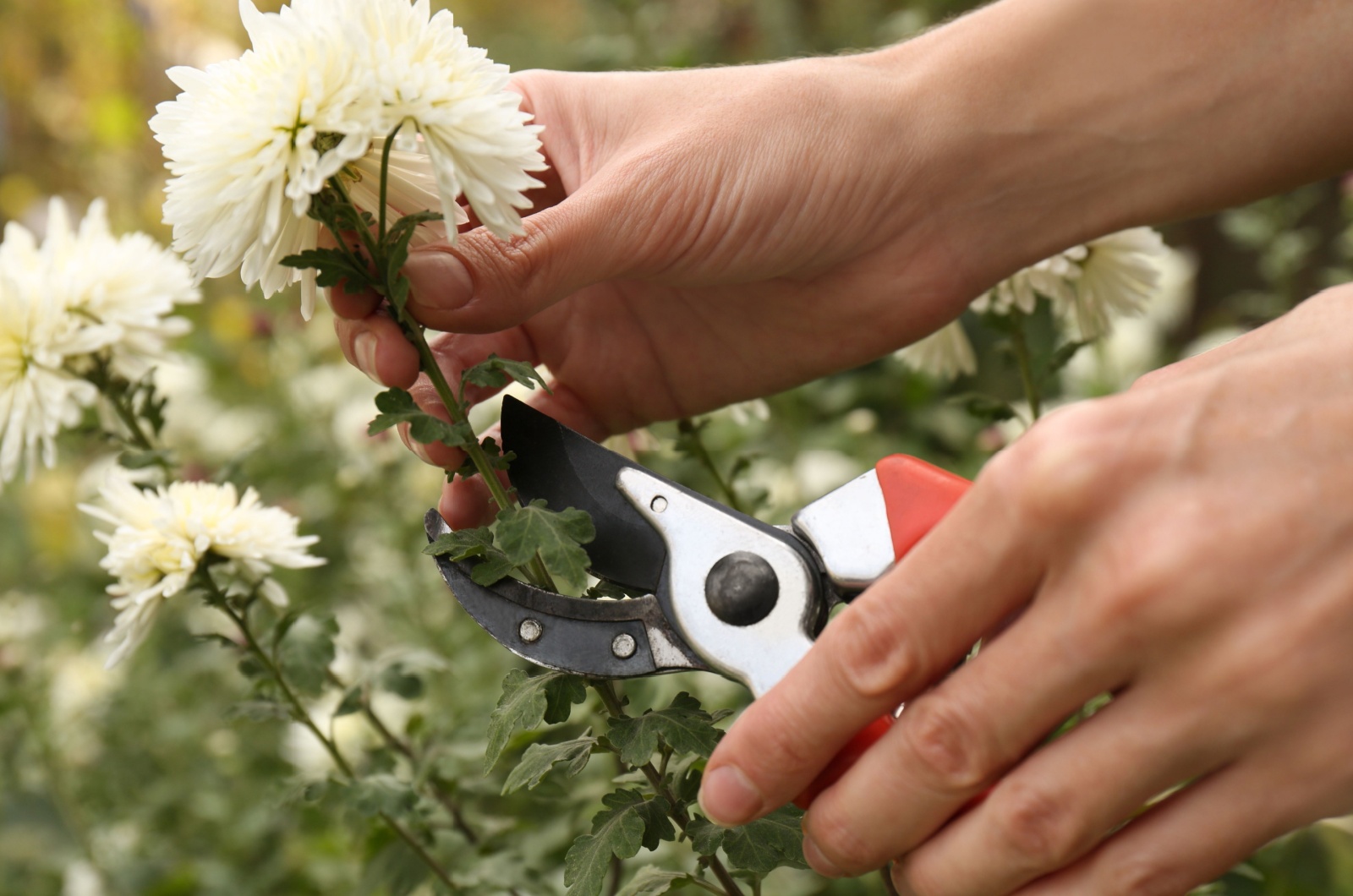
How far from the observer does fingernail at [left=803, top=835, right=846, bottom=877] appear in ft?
3.30

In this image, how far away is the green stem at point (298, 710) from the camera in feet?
4.85

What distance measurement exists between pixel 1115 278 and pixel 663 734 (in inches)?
46.1

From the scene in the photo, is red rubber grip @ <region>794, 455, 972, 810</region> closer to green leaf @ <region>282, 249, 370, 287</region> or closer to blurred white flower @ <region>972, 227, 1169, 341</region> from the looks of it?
green leaf @ <region>282, 249, 370, 287</region>

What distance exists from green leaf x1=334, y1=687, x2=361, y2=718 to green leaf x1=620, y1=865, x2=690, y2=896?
0.55 metres

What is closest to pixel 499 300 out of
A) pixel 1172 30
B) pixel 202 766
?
pixel 1172 30

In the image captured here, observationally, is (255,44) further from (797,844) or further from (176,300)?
(797,844)

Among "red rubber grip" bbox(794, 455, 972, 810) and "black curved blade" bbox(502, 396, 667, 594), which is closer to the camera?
"red rubber grip" bbox(794, 455, 972, 810)

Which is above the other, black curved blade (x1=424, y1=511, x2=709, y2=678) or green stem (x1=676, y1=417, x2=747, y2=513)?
black curved blade (x1=424, y1=511, x2=709, y2=678)

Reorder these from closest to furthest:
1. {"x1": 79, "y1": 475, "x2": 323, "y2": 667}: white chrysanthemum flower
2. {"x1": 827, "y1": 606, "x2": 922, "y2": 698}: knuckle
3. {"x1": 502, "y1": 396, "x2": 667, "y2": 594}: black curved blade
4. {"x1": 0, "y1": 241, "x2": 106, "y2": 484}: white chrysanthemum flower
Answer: {"x1": 827, "y1": 606, "x2": 922, "y2": 698}: knuckle, {"x1": 502, "y1": 396, "x2": 667, "y2": 594}: black curved blade, {"x1": 79, "y1": 475, "x2": 323, "y2": 667}: white chrysanthemum flower, {"x1": 0, "y1": 241, "x2": 106, "y2": 484}: white chrysanthemum flower

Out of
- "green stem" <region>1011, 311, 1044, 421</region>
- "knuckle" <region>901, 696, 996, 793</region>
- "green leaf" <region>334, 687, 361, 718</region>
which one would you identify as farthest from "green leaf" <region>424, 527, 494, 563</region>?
"green stem" <region>1011, 311, 1044, 421</region>

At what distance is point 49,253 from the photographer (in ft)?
5.50

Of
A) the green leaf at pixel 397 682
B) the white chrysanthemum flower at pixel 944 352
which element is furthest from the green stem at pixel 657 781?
the white chrysanthemum flower at pixel 944 352

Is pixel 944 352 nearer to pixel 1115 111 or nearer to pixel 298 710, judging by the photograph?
pixel 1115 111

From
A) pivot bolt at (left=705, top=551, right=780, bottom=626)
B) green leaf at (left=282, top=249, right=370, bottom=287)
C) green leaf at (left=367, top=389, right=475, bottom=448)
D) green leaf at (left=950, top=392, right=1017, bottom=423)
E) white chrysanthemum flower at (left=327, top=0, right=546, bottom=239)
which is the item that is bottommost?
green leaf at (left=950, top=392, right=1017, bottom=423)
